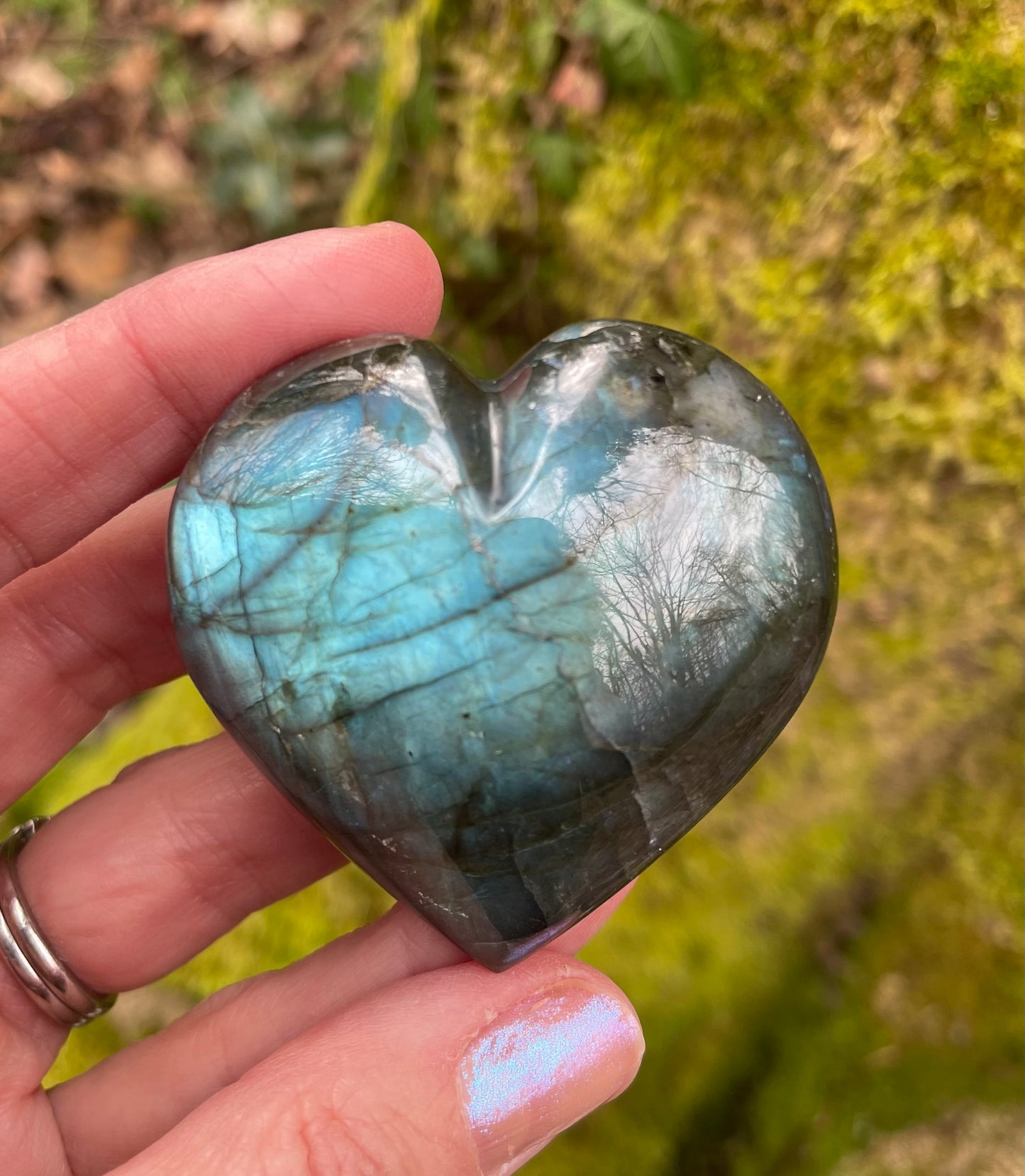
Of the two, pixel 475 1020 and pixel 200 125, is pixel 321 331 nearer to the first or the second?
pixel 475 1020

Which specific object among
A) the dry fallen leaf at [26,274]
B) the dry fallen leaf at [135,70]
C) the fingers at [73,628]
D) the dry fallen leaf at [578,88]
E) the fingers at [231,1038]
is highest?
the dry fallen leaf at [135,70]

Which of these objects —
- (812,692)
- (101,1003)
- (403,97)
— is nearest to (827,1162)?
(812,692)

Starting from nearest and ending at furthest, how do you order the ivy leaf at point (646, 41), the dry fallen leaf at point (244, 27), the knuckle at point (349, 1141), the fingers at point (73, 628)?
the knuckle at point (349, 1141)
the ivy leaf at point (646, 41)
the fingers at point (73, 628)
the dry fallen leaf at point (244, 27)

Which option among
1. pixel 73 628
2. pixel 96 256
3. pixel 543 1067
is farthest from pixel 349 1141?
pixel 96 256

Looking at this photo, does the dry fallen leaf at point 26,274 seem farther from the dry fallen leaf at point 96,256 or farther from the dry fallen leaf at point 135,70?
the dry fallen leaf at point 135,70

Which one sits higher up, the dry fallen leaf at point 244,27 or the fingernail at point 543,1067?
the dry fallen leaf at point 244,27

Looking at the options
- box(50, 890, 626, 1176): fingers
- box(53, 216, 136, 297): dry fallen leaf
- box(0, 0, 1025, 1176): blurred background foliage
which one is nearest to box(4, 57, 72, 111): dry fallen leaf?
box(53, 216, 136, 297): dry fallen leaf

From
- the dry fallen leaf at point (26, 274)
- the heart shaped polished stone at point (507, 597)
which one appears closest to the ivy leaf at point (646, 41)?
the heart shaped polished stone at point (507, 597)

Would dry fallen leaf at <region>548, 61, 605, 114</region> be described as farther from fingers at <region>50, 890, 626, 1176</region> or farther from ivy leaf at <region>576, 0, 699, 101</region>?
fingers at <region>50, 890, 626, 1176</region>
